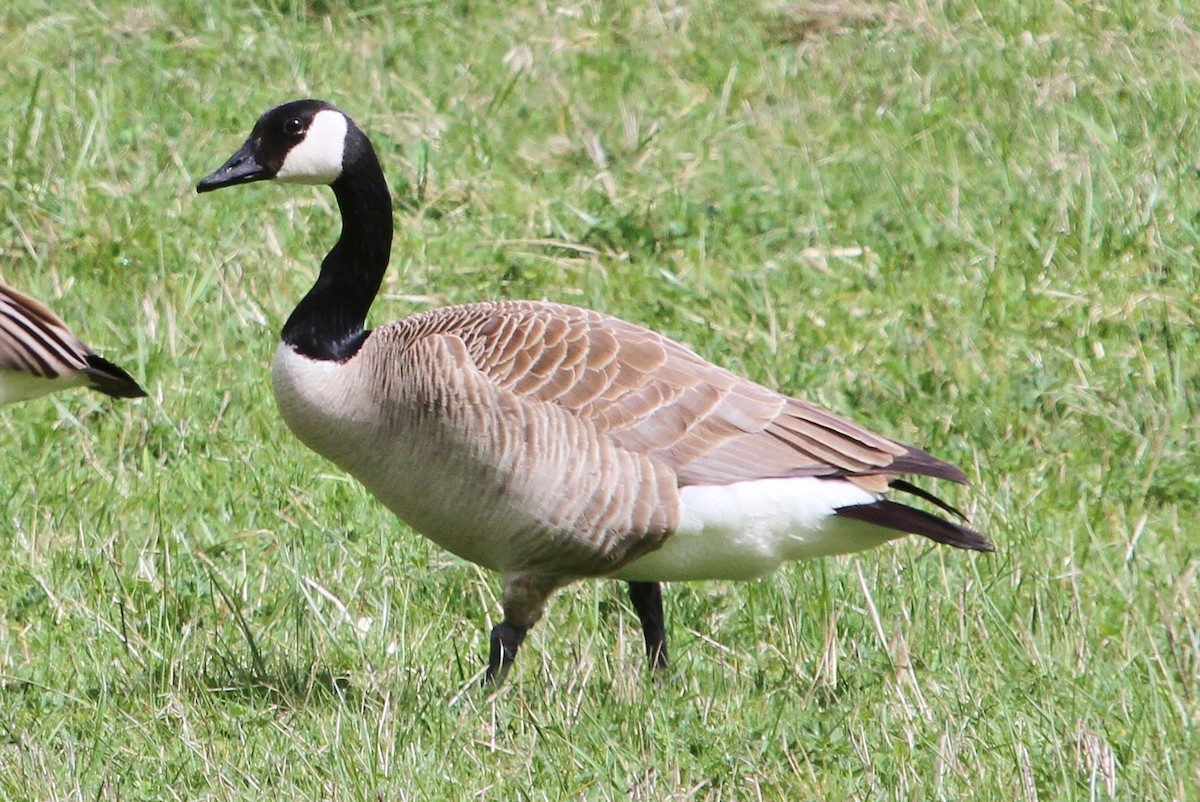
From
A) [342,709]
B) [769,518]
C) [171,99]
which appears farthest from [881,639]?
[171,99]

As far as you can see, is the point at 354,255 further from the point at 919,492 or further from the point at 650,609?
the point at 919,492

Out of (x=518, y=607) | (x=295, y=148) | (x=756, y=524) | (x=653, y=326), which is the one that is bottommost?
(x=653, y=326)

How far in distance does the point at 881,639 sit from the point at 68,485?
8.32ft

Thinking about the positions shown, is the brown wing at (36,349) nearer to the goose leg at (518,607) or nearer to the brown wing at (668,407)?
the brown wing at (668,407)

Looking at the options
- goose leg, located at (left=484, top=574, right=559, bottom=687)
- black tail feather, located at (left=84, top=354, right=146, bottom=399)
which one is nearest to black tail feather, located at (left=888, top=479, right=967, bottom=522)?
goose leg, located at (left=484, top=574, right=559, bottom=687)

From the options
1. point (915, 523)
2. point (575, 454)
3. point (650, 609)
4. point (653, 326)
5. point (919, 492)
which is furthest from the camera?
point (653, 326)

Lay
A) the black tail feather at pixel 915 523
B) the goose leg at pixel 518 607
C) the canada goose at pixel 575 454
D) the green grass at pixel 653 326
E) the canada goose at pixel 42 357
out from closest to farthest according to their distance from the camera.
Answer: the green grass at pixel 653 326
the black tail feather at pixel 915 523
the canada goose at pixel 575 454
the goose leg at pixel 518 607
the canada goose at pixel 42 357

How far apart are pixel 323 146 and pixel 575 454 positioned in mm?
1069

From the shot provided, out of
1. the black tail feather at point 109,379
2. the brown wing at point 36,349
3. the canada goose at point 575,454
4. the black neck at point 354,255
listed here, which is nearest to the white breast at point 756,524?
the canada goose at point 575,454

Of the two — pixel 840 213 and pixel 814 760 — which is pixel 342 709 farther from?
pixel 840 213

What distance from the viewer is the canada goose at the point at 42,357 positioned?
4.59m

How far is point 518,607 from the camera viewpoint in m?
4.33

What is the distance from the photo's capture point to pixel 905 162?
7180 millimetres

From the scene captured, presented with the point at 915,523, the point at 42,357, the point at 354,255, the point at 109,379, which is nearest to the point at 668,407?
the point at 915,523
